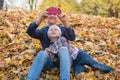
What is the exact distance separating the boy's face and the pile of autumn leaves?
0.59 metres

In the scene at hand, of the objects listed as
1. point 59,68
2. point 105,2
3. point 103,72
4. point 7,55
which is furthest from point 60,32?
point 105,2

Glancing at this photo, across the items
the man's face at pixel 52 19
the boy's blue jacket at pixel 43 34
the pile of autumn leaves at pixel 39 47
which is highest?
the man's face at pixel 52 19

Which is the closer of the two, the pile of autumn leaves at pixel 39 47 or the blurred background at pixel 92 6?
the pile of autumn leaves at pixel 39 47

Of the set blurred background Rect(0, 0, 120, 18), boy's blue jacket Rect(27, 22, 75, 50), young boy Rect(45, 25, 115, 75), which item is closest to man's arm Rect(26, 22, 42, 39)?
boy's blue jacket Rect(27, 22, 75, 50)

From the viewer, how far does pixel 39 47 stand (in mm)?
7020

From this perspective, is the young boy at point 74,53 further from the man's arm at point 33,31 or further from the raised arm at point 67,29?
the man's arm at point 33,31

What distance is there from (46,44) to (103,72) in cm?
106

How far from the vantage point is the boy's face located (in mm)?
5910

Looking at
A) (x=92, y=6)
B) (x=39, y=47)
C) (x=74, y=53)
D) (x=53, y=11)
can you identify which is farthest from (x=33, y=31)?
(x=92, y=6)

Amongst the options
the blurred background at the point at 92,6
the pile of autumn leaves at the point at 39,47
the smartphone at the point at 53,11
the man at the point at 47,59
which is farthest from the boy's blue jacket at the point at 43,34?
the blurred background at the point at 92,6

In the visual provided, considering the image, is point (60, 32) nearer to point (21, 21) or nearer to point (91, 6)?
point (21, 21)

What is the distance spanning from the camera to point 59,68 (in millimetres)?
5891

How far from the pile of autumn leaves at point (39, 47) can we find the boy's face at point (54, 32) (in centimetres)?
59

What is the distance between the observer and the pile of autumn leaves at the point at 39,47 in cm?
604
